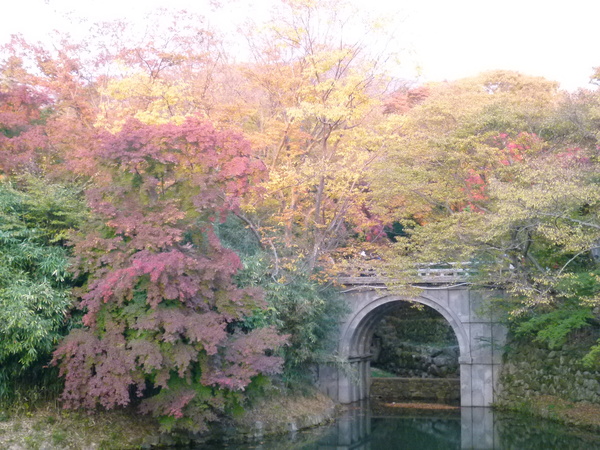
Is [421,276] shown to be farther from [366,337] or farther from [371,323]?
[366,337]

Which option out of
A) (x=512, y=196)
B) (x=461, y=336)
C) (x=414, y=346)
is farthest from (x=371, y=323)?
(x=512, y=196)

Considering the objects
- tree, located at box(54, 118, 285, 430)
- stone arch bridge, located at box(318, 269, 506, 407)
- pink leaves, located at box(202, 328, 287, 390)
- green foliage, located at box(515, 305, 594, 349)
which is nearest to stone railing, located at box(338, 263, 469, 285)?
stone arch bridge, located at box(318, 269, 506, 407)

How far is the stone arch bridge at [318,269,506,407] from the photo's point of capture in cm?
2206

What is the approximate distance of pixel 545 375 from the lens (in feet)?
67.4

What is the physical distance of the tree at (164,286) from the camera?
518 inches

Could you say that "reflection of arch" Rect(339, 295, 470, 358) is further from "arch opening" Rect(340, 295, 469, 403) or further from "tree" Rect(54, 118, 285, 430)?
"tree" Rect(54, 118, 285, 430)

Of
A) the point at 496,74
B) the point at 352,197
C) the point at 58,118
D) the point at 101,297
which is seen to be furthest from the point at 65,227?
the point at 496,74

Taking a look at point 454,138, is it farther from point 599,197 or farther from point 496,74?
point 496,74

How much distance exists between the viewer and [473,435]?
57.9ft

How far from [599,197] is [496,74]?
16.4 meters

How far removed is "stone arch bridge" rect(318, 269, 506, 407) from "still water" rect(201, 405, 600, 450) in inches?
38.8

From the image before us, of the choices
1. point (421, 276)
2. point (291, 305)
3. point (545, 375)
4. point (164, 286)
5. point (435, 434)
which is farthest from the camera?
point (421, 276)

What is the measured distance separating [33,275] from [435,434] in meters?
10.9

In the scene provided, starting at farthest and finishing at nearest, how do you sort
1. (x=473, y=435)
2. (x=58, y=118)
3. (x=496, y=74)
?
(x=496, y=74) < (x=58, y=118) < (x=473, y=435)
